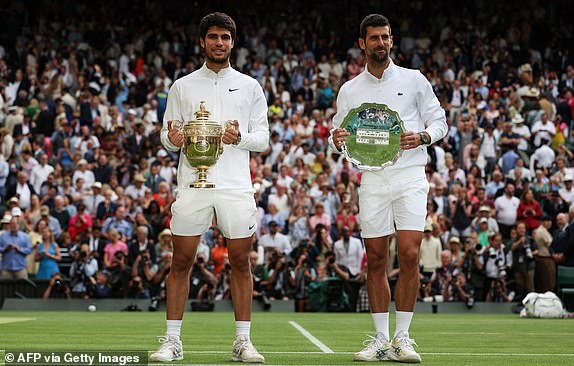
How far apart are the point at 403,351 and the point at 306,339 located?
360cm

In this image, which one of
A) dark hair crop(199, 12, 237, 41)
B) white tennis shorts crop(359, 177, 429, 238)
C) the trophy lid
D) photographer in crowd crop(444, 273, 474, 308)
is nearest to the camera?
the trophy lid

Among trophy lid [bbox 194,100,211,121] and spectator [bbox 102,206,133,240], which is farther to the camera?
spectator [bbox 102,206,133,240]

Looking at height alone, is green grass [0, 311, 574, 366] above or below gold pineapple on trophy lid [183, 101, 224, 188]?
below

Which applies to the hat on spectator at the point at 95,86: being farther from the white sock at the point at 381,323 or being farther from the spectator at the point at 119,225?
the white sock at the point at 381,323

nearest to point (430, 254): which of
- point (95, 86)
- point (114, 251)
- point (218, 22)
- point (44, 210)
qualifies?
point (114, 251)

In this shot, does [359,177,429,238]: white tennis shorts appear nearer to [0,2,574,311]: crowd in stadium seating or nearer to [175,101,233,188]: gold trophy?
[175,101,233,188]: gold trophy

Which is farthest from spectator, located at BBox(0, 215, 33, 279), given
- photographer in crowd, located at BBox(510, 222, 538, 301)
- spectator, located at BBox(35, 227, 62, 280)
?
photographer in crowd, located at BBox(510, 222, 538, 301)

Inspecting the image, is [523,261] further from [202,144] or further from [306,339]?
[202,144]

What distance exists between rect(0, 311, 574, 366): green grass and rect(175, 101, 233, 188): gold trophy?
4.40ft

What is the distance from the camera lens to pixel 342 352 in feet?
31.7

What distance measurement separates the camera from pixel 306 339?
39.1 ft

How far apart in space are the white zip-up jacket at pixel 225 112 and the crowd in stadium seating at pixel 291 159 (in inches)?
493

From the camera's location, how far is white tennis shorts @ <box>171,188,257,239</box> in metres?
8.48

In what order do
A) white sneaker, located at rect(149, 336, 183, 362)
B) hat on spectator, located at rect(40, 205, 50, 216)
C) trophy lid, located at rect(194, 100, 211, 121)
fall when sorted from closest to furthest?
white sneaker, located at rect(149, 336, 183, 362) < trophy lid, located at rect(194, 100, 211, 121) < hat on spectator, located at rect(40, 205, 50, 216)
